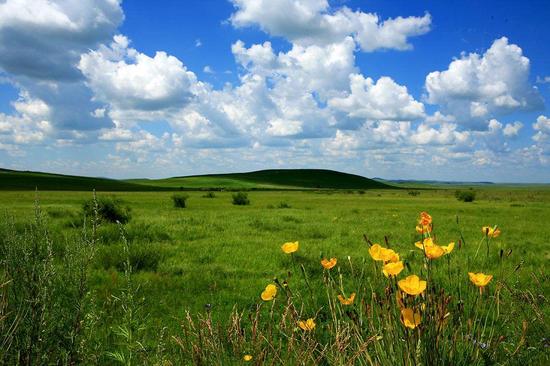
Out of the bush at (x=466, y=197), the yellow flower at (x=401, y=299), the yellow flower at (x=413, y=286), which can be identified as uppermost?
the yellow flower at (x=413, y=286)

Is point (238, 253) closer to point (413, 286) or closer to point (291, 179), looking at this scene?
point (413, 286)

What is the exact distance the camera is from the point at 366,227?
17.2 m

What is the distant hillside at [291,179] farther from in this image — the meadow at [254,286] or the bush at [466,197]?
the meadow at [254,286]

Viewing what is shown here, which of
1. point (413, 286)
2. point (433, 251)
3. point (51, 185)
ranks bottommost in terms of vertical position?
point (51, 185)

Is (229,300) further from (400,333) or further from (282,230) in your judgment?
(282,230)

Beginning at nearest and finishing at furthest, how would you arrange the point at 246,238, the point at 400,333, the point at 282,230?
the point at 400,333 < the point at 246,238 < the point at 282,230

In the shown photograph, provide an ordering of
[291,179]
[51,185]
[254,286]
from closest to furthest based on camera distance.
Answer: [254,286], [51,185], [291,179]

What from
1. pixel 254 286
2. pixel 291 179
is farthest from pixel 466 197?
pixel 291 179

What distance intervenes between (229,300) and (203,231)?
7.99 meters

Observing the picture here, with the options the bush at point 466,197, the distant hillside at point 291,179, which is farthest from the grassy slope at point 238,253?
the distant hillside at point 291,179

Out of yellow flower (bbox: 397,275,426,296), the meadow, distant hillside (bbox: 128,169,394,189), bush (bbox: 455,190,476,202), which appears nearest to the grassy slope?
the meadow

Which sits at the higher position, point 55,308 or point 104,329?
point 55,308

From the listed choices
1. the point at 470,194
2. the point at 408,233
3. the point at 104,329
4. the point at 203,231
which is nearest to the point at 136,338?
the point at 104,329

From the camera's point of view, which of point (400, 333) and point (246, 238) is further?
point (246, 238)
